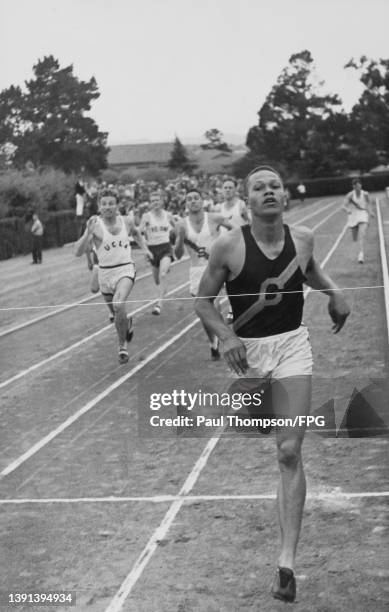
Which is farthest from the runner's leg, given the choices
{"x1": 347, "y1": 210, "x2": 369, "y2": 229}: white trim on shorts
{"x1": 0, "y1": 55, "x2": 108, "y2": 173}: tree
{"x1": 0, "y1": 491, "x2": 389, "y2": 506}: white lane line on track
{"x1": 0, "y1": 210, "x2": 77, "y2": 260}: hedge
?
{"x1": 0, "y1": 55, "x2": 108, "y2": 173}: tree

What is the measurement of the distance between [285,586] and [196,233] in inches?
354

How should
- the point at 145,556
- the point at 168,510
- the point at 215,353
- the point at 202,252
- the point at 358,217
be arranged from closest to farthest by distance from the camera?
the point at 145,556 < the point at 168,510 < the point at 215,353 < the point at 202,252 < the point at 358,217

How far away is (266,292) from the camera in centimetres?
535

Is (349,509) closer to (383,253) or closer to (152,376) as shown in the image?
(152,376)

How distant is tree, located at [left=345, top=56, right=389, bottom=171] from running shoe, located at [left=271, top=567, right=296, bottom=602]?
108m

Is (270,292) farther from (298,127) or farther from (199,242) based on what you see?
(298,127)

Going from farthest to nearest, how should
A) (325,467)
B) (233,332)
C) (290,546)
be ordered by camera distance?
(325,467) → (233,332) → (290,546)

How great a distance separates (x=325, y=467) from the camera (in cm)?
726

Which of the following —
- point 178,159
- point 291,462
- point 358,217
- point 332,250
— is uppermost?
point 178,159

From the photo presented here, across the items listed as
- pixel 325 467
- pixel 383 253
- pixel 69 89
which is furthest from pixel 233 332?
pixel 69 89

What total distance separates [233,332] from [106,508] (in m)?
1.76

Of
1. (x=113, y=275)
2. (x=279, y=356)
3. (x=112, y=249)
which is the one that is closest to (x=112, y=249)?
(x=112, y=249)

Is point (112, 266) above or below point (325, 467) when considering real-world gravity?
above

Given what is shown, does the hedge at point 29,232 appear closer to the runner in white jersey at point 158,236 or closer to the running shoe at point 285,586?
A: the runner in white jersey at point 158,236
